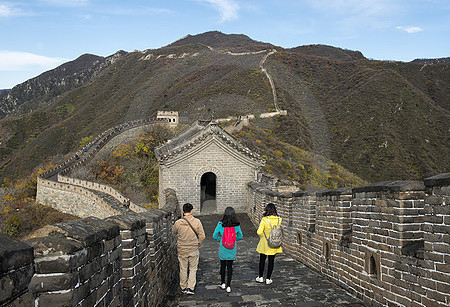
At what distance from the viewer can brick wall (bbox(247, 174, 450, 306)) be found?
4.34 meters

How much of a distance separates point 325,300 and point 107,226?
4249mm

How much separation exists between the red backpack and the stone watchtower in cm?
1223

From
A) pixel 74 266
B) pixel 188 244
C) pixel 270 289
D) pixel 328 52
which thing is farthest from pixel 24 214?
pixel 328 52

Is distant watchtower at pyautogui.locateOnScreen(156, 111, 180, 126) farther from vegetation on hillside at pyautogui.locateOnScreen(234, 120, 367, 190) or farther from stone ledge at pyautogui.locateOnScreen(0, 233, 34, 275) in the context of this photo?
stone ledge at pyautogui.locateOnScreen(0, 233, 34, 275)

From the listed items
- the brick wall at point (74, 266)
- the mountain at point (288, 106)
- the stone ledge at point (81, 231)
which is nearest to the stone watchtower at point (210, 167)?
the brick wall at point (74, 266)

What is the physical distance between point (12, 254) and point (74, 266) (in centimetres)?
81

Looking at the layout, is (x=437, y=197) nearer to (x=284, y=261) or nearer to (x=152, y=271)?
(x=152, y=271)

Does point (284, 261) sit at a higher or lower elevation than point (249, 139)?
lower

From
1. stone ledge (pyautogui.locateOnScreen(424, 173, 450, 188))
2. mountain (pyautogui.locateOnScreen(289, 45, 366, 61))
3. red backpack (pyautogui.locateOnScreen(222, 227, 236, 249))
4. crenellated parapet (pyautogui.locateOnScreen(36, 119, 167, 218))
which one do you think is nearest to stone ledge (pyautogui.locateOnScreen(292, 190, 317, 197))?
red backpack (pyautogui.locateOnScreen(222, 227, 236, 249))

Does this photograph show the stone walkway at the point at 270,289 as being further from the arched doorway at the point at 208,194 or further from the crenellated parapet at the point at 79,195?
the crenellated parapet at the point at 79,195

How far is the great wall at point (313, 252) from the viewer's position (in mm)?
2457

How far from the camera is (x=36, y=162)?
264 feet

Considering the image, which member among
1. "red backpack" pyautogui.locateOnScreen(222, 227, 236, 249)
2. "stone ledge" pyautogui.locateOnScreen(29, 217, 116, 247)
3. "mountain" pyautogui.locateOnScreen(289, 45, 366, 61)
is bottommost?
"red backpack" pyautogui.locateOnScreen(222, 227, 236, 249)

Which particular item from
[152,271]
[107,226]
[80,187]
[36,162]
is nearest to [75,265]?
[107,226]
